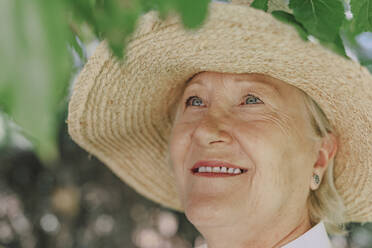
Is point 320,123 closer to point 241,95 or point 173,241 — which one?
point 241,95

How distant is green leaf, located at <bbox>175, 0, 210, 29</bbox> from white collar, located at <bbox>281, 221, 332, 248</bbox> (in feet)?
4.22

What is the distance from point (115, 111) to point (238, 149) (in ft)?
1.84

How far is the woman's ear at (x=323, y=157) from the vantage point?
167 centimetres

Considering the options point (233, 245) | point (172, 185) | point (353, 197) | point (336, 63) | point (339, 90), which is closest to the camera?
point (336, 63)

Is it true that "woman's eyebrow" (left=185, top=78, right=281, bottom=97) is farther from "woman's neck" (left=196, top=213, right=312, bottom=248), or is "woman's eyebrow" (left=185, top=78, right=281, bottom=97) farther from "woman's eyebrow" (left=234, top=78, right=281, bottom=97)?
"woman's neck" (left=196, top=213, right=312, bottom=248)

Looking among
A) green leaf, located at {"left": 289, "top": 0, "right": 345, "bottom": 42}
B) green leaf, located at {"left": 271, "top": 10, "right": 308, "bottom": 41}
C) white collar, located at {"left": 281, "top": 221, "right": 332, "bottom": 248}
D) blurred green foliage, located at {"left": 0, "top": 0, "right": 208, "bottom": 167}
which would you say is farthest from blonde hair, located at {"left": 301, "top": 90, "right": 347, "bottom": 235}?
blurred green foliage, located at {"left": 0, "top": 0, "right": 208, "bottom": 167}

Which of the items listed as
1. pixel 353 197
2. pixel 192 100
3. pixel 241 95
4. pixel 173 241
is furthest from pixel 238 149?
pixel 173 241

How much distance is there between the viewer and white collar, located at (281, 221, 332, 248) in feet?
5.25

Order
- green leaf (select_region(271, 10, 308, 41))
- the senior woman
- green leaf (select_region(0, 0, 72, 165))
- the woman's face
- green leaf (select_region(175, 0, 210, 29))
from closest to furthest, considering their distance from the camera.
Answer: green leaf (select_region(0, 0, 72, 165)) < green leaf (select_region(175, 0, 210, 29)) < green leaf (select_region(271, 10, 308, 41)) < the senior woman < the woman's face

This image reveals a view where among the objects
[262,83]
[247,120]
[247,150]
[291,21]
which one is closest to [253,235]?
[247,150]

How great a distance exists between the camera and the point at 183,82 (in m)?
1.82

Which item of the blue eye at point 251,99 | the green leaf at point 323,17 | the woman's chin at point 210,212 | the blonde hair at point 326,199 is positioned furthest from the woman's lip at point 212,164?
the green leaf at point 323,17

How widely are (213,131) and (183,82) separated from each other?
1.16 feet

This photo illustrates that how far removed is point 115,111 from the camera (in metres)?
1.80
